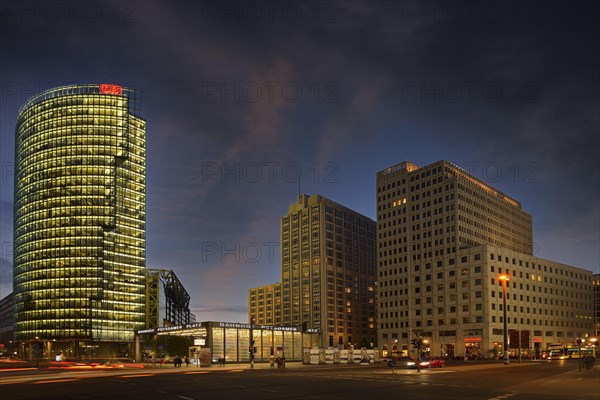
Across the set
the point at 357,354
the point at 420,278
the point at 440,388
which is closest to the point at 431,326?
the point at 420,278

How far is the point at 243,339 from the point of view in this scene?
13612cm

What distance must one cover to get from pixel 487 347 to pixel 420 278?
3785cm

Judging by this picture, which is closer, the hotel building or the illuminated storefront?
the illuminated storefront

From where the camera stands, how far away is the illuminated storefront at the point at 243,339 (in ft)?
419

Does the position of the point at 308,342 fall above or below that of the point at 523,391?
below

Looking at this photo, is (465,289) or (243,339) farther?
(465,289)

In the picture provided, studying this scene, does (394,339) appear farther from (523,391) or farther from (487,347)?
(523,391)

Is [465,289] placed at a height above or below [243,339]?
above

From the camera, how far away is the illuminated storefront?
128m

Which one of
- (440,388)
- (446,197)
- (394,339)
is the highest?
(446,197)

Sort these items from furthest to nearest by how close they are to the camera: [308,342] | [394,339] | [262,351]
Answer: [394,339], [308,342], [262,351]

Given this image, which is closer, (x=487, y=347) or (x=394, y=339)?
(x=487, y=347)

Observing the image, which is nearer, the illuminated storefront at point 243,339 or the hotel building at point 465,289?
the illuminated storefront at point 243,339

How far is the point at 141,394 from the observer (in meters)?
37.1
